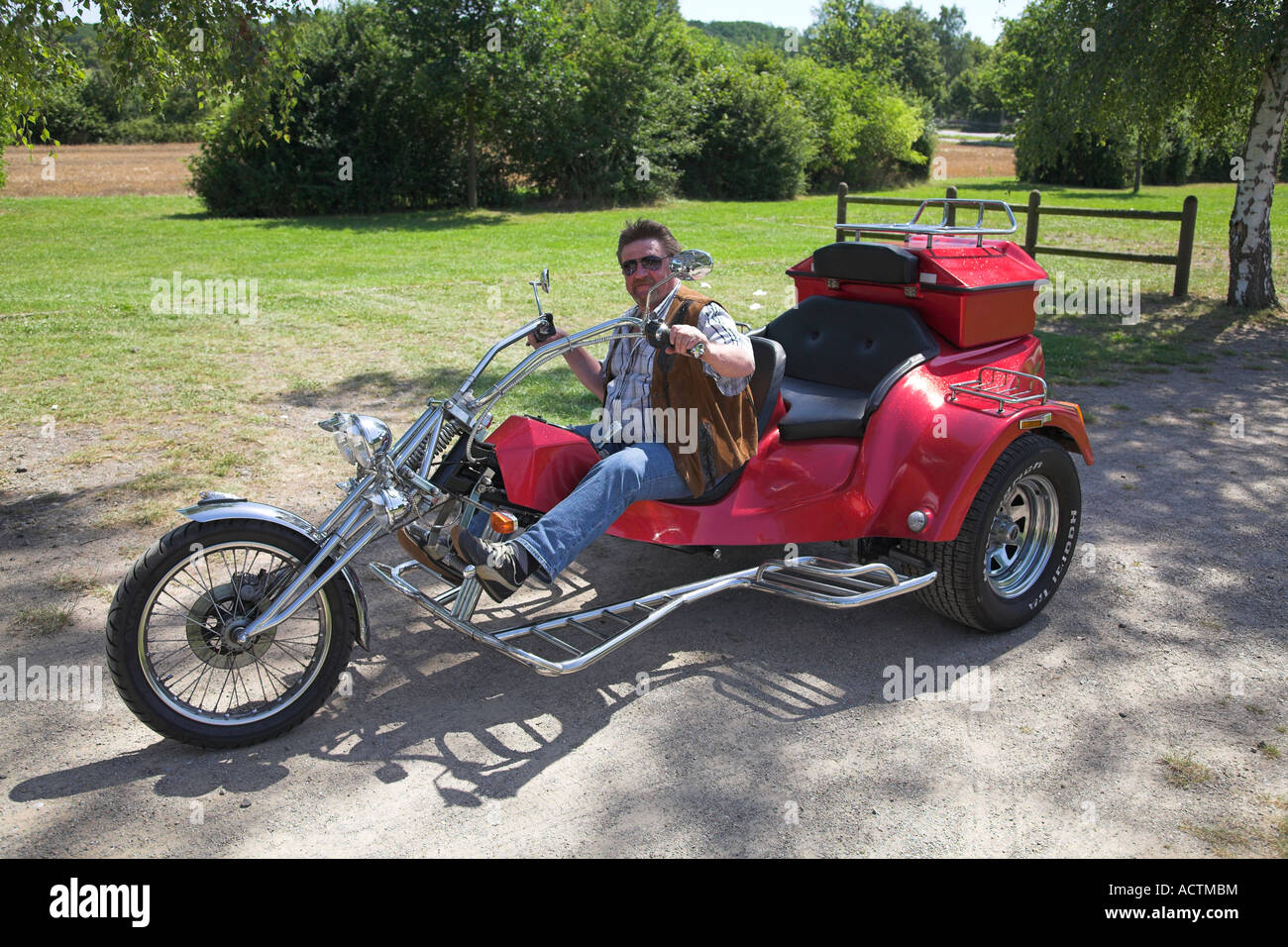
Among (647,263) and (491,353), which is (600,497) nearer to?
(491,353)

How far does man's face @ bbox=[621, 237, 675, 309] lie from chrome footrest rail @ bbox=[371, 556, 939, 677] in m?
1.13

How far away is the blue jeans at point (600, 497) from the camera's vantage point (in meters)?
3.48

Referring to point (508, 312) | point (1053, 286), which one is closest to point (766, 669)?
point (508, 312)

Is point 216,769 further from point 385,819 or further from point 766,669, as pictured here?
point 766,669

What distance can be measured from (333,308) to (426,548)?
28.5 feet

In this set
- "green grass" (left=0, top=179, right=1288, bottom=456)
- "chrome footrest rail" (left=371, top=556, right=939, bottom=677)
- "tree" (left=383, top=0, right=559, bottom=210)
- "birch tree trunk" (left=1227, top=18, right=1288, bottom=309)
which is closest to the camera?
"chrome footrest rail" (left=371, top=556, right=939, bottom=677)

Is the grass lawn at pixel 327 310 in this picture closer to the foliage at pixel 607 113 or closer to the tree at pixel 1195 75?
the tree at pixel 1195 75

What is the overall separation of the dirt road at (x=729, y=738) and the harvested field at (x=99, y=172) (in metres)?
22.1

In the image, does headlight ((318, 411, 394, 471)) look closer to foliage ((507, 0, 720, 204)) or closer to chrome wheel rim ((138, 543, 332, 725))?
chrome wheel rim ((138, 543, 332, 725))

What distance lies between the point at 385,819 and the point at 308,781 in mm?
331

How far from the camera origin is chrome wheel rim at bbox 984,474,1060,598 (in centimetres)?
436

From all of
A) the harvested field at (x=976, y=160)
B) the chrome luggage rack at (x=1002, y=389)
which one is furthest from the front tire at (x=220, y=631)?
the harvested field at (x=976, y=160)

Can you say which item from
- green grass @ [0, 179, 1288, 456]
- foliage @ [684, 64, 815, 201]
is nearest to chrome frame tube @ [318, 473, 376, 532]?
green grass @ [0, 179, 1288, 456]

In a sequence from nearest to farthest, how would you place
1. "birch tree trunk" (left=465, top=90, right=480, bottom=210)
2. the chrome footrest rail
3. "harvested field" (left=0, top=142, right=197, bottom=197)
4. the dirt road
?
the dirt road → the chrome footrest rail → "birch tree trunk" (left=465, top=90, right=480, bottom=210) → "harvested field" (left=0, top=142, right=197, bottom=197)
